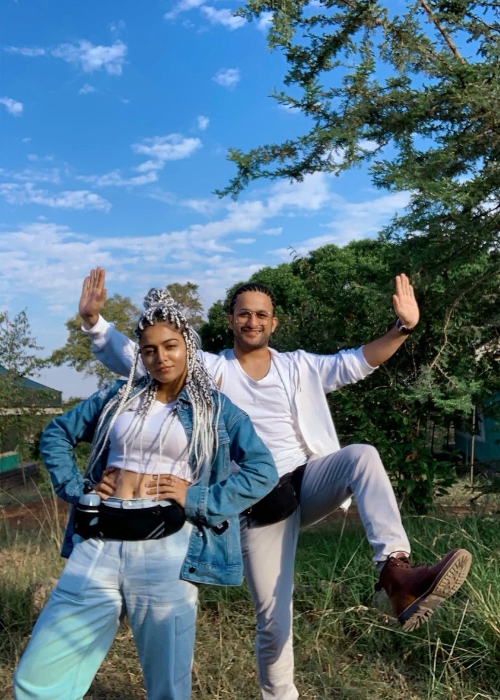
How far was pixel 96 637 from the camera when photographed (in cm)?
247

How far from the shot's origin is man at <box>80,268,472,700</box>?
303cm

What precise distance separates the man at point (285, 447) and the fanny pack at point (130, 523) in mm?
699

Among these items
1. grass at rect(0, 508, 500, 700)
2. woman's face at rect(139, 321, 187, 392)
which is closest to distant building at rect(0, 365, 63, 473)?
grass at rect(0, 508, 500, 700)

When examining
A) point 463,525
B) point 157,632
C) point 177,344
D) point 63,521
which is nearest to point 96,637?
point 157,632

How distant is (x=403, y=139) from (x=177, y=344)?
2830mm

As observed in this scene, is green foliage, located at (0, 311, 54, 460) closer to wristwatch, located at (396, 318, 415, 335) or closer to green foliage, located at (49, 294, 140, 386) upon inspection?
green foliage, located at (49, 294, 140, 386)

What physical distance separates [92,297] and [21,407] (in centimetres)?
1408

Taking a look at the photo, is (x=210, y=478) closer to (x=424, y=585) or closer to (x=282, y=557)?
(x=282, y=557)

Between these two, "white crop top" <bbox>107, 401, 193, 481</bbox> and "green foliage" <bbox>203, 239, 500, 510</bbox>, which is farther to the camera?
"green foliage" <bbox>203, 239, 500, 510</bbox>

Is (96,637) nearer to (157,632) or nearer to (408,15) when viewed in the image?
(157,632)

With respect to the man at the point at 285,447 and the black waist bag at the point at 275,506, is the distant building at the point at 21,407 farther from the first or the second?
the black waist bag at the point at 275,506

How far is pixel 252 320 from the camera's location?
3.44m

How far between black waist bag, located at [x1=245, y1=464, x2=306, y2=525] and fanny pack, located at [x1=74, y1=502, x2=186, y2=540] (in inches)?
26.1

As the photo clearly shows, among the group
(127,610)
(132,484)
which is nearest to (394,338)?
(132,484)
